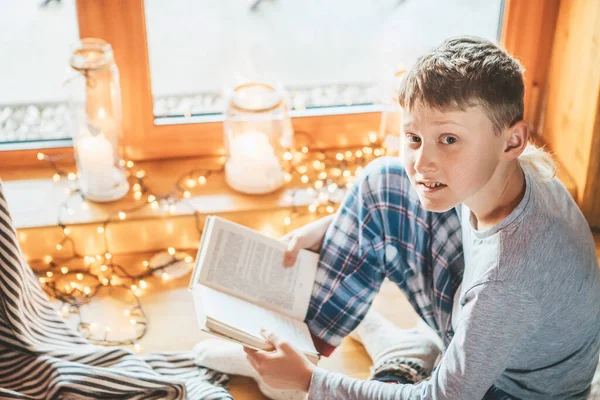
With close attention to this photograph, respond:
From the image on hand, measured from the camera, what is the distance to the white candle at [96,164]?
1.81 meters

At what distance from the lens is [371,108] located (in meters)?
2.03

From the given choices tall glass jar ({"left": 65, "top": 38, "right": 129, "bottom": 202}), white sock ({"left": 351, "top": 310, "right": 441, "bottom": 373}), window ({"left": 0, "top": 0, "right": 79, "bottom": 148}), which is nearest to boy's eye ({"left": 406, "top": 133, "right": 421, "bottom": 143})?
white sock ({"left": 351, "top": 310, "right": 441, "bottom": 373})

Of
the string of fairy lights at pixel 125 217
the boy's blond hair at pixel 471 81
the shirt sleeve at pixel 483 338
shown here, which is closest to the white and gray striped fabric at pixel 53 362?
the string of fairy lights at pixel 125 217

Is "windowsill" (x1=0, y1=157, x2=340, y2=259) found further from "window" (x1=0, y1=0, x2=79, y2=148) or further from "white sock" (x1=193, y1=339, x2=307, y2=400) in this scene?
"white sock" (x1=193, y1=339, x2=307, y2=400)

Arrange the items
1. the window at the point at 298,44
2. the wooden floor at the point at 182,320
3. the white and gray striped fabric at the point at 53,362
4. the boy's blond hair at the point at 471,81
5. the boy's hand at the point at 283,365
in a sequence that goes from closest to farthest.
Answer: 1. the boy's blond hair at the point at 471,81
2. the boy's hand at the point at 283,365
3. the white and gray striped fabric at the point at 53,362
4. the wooden floor at the point at 182,320
5. the window at the point at 298,44

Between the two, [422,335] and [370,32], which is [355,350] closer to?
[422,335]

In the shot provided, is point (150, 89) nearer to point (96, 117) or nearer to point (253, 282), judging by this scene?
point (96, 117)

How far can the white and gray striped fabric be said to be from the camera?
1403 millimetres

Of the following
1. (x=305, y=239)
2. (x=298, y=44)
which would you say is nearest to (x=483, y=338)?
(x=305, y=239)

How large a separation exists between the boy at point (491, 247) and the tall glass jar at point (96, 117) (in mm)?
688

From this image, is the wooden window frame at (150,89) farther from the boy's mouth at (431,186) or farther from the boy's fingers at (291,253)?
the boy's mouth at (431,186)

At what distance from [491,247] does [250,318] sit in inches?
17.4

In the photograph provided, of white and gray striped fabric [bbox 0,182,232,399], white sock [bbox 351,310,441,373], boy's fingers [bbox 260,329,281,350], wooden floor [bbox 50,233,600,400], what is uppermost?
boy's fingers [bbox 260,329,281,350]

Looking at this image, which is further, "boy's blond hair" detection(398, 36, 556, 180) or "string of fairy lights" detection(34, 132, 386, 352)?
"string of fairy lights" detection(34, 132, 386, 352)
